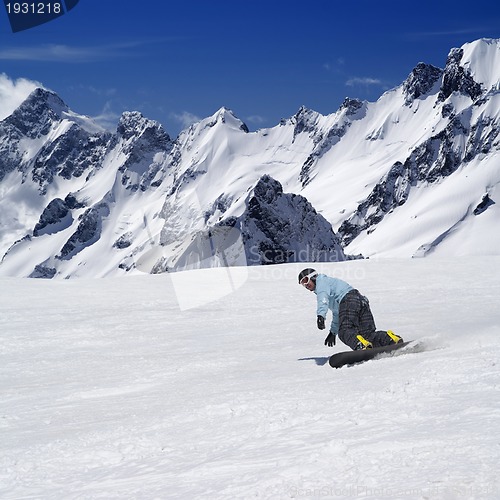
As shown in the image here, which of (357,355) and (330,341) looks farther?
(330,341)

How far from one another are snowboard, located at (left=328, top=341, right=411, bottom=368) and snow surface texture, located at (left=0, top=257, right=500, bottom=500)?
1.14ft

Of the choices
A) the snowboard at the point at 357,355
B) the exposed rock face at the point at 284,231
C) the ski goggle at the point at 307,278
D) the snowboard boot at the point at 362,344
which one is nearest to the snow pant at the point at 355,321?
the snowboard boot at the point at 362,344

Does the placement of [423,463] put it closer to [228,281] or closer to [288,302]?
[288,302]

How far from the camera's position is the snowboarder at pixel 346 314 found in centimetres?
912

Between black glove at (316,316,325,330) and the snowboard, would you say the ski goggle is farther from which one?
the snowboard

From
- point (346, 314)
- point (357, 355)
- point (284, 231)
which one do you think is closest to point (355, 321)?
point (346, 314)

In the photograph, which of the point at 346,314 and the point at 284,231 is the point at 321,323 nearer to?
the point at 346,314

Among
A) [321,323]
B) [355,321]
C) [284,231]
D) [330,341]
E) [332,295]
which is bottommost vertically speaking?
[284,231]

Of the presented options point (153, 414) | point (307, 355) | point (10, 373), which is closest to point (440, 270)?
point (307, 355)

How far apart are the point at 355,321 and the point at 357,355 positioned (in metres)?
0.83

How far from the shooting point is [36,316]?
16469mm

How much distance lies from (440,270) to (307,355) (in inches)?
529

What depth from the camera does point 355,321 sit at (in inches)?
365

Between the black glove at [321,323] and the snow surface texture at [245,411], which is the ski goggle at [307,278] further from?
the snow surface texture at [245,411]
